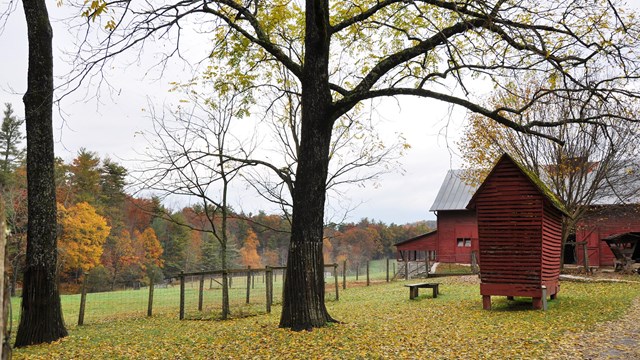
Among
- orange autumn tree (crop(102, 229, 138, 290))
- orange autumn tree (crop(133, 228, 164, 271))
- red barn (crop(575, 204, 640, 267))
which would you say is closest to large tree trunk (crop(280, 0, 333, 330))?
red barn (crop(575, 204, 640, 267))

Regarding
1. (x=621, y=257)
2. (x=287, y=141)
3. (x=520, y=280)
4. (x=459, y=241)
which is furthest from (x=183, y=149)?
(x=459, y=241)

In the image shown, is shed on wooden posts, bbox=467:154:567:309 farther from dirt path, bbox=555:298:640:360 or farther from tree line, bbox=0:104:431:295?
tree line, bbox=0:104:431:295

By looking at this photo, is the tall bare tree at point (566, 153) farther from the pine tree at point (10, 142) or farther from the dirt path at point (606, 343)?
the pine tree at point (10, 142)

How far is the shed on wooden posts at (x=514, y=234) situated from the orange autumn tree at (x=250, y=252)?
182 ft

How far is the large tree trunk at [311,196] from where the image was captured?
31.2 feet

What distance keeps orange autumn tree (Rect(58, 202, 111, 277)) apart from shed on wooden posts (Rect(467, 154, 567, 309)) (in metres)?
30.1

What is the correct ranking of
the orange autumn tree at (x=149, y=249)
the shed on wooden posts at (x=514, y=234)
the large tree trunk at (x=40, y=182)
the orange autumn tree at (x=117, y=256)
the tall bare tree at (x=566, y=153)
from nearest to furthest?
1. the large tree trunk at (x=40, y=182)
2. the shed on wooden posts at (x=514, y=234)
3. the tall bare tree at (x=566, y=153)
4. the orange autumn tree at (x=117, y=256)
5. the orange autumn tree at (x=149, y=249)

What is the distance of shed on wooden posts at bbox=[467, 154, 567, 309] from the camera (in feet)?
44.9

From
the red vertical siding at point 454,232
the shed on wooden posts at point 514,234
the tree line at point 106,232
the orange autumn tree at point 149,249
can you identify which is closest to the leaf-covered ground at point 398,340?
the shed on wooden posts at point 514,234

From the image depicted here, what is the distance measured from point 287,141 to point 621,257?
19705mm

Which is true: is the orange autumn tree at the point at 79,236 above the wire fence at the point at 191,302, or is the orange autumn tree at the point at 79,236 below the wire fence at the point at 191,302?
above

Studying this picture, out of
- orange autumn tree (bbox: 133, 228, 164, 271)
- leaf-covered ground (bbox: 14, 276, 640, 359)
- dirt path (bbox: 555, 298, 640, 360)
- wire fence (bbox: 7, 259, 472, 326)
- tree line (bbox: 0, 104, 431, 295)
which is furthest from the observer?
orange autumn tree (bbox: 133, 228, 164, 271)

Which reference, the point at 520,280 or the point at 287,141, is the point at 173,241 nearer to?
the point at 287,141

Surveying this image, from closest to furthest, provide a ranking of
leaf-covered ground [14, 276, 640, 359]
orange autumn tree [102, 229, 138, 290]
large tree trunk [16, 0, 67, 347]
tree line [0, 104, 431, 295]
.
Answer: leaf-covered ground [14, 276, 640, 359] → large tree trunk [16, 0, 67, 347] → tree line [0, 104, 431, 295] → orange autumn tree [102, 229, 138, 290]
